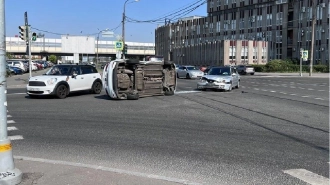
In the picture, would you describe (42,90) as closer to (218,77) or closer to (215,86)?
(215,86)

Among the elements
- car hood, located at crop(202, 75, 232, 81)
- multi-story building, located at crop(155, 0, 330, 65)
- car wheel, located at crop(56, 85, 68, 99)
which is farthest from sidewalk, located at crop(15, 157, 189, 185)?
multi-story building, located at crop(155, 0, 330, 65)

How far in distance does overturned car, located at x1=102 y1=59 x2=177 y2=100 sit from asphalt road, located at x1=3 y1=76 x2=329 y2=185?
2.82 m

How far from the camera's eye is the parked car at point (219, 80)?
20.7 meters

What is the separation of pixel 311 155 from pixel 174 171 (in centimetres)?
274

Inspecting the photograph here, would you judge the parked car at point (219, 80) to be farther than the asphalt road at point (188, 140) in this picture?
Yes

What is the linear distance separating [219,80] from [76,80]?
8.15m

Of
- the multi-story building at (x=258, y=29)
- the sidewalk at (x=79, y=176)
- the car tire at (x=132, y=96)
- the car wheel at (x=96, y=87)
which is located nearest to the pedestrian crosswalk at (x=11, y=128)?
the sidewalk at (x=79, y=176)

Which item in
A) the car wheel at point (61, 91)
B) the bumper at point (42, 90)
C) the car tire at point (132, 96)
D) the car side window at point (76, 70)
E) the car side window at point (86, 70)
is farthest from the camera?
the car side window at point (86, 70)

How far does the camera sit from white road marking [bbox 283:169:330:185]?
518cm

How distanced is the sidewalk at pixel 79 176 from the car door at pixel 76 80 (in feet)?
38.0

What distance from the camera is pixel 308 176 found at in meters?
5.43

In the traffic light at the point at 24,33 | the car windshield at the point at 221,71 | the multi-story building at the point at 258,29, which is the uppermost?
the multi-story building at the point at 258,29

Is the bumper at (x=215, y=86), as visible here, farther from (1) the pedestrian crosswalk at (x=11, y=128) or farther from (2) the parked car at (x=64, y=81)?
(1) the pedestrian crosswalk at (x=11, y=128)

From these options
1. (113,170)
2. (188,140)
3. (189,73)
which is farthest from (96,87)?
(189,73)
